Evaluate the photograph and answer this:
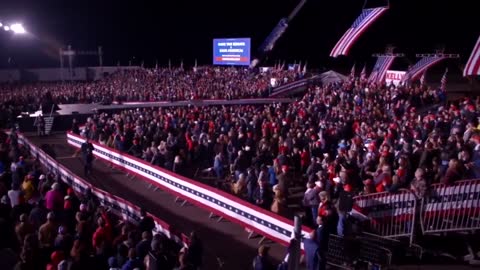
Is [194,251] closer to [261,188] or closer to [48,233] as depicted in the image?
[48,233]

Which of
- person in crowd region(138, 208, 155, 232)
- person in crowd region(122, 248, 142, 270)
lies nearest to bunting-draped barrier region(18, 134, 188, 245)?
person in crowd region(138, 208, 155, 232)

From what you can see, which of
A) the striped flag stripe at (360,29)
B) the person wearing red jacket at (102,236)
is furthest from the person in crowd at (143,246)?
the striped flag stripe at (360,29)

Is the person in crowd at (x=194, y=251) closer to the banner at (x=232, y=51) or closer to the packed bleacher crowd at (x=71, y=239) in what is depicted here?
the packed bleacher crowd at (x=71, y=239)

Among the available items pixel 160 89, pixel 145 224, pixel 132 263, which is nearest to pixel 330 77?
pixel 160 89

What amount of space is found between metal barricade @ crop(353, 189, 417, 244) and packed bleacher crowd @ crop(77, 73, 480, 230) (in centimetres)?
26

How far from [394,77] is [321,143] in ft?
44.7

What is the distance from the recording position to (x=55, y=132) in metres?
31.8

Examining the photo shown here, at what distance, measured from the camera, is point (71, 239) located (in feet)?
28.6

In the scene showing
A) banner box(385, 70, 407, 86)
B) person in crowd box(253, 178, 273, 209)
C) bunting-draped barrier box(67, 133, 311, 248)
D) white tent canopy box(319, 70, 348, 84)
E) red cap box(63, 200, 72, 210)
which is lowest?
bunting-draped barrier box(67, 133, 311, 248)

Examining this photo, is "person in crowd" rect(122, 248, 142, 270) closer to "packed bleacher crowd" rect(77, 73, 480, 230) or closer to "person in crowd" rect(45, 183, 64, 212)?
"person in crowd" rect(45, 183, 64, 212)

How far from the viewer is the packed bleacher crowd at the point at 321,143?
12.0 meters

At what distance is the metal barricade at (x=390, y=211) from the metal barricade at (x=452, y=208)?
0.26 m

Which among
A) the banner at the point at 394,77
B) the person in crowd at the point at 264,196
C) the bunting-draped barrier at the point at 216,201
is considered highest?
the banner at the point at 394,77

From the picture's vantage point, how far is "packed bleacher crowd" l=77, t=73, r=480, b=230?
39.5 ft
